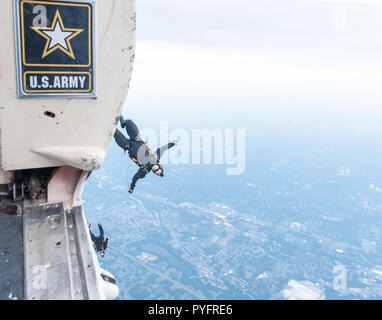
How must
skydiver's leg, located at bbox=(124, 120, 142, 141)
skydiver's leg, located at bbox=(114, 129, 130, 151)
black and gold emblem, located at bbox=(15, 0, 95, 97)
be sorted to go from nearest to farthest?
black and gold emblem, located at bbox=(15, 0, 95, 97) < skydiver's leg, located at bbox=(124, 120, 142, 141) < skydiver's leg, located at bbox=(114, 129, 130, 151)

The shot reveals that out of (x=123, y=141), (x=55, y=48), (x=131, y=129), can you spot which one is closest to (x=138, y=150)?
(x=123, y=141)

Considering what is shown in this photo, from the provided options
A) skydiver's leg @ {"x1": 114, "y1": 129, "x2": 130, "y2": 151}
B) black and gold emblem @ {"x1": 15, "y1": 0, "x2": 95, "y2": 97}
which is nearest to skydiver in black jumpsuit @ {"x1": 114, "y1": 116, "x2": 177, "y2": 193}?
skydiver's leg @ {"x1": 114, "y1": 129, "x2": 130, "y2": 151}

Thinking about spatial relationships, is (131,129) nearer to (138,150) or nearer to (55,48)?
(138,150)

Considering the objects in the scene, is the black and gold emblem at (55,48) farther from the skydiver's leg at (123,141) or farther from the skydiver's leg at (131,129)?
the skydiver's leg at (123,141)

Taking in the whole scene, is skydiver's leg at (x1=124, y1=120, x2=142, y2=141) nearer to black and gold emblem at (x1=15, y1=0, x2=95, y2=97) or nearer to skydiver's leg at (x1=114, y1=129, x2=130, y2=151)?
skydiver's leg at (x1=114, y1=129, x2=130, y2=151)

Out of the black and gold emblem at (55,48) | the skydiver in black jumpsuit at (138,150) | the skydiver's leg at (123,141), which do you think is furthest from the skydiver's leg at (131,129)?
the black and gold emblem at (55,48)

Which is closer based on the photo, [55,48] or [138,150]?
[55,48]
